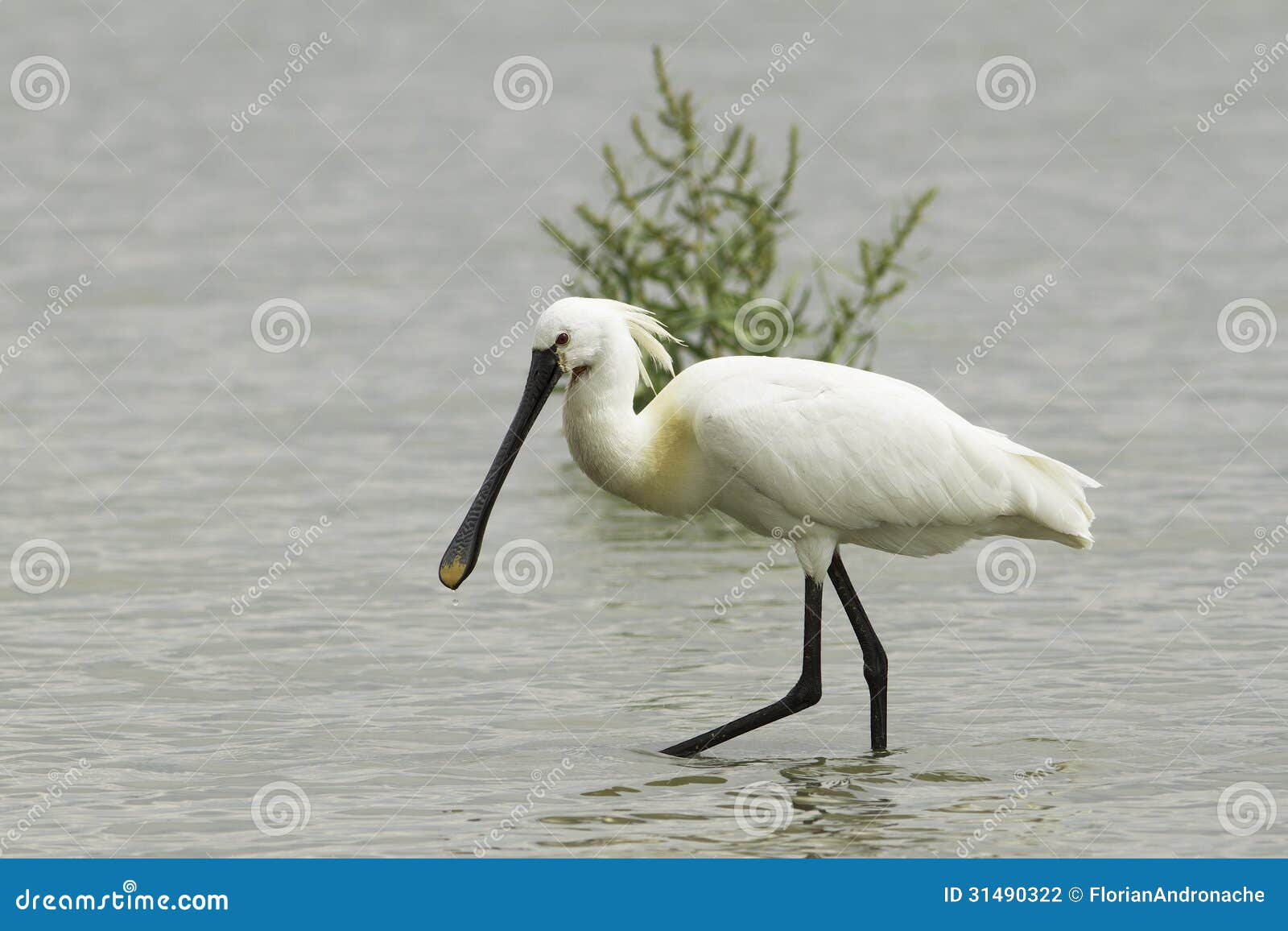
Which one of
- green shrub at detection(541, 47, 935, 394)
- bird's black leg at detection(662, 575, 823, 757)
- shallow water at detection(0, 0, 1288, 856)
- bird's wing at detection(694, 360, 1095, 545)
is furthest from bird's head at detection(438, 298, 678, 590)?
green shrub at detection(541, 47, 935, 394)

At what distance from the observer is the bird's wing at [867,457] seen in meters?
8.53

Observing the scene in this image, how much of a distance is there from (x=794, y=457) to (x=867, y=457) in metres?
0.34

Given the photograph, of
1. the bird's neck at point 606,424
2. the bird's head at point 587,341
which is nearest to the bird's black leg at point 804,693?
the bird's neck at point 606,424

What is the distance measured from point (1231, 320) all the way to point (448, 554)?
40.6 ft

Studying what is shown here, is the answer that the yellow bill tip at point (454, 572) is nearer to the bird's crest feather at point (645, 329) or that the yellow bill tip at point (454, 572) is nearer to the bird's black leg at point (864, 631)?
the bird's crest feather at point (645, 329)

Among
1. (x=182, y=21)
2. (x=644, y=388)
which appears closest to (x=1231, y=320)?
(x=644, y=388)

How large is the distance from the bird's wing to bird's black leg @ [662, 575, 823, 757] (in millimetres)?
349

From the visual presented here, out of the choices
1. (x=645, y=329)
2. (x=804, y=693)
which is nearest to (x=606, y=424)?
(x=645, y=329)

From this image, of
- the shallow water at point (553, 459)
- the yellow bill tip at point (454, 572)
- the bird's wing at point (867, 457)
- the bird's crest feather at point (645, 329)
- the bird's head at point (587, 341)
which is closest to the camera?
the shallow water at point (553, 459)

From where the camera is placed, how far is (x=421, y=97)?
1136 inches

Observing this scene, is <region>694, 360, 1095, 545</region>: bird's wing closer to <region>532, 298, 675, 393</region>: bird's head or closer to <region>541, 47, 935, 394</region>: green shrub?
<region>532, 298, 675, 393</region>: bird's head

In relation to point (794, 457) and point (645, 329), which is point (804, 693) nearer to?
point (794, 457)

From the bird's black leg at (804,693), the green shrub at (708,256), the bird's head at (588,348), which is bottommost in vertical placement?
the bird's black leg at (804,693)

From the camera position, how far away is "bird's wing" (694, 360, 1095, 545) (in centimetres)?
853
